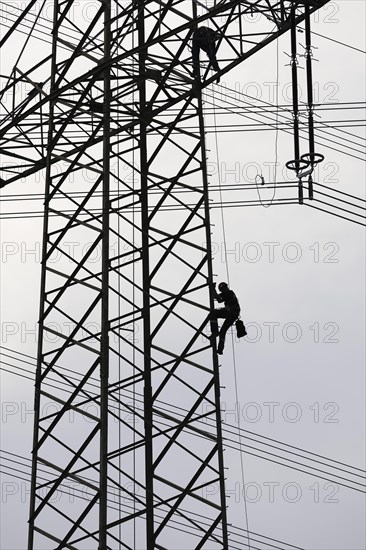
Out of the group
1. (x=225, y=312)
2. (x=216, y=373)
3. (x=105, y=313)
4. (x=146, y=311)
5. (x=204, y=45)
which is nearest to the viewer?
(x=105, y=313)

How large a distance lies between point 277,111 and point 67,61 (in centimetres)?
1026

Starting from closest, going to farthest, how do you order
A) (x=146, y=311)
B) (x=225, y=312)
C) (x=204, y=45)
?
(x=146, y=311) → (x=225, y=312) → (x=204, y=45)

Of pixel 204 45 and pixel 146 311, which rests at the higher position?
pixel 204 45

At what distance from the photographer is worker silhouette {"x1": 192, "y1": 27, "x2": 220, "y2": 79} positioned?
22.7m

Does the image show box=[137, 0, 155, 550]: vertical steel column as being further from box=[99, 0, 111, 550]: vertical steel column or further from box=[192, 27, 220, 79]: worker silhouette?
box=[192, 27, 220, 79]: worker silhouette

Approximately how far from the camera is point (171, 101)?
22.4 m

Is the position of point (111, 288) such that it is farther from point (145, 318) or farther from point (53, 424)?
point (53, 424)

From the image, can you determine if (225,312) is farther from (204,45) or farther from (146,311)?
(204,45)

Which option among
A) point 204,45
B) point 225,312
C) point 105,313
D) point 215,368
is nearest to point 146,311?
point 225,312

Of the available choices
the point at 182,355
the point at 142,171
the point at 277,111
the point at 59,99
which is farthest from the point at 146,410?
the point at 277,111

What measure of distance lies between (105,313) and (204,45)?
606cm

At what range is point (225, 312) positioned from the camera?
22.6 meters

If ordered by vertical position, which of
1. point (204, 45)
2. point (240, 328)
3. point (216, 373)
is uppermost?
point (204, 45)

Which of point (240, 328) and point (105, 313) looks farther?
point (240, 328)
